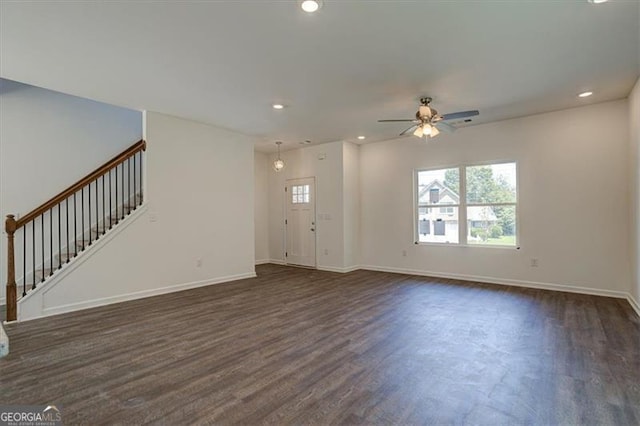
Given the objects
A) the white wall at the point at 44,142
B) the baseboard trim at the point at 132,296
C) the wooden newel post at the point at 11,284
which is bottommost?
the baseboard trim at the point at 132,296

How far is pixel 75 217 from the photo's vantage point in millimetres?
5078

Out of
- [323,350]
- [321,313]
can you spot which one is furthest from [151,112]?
[323,350]

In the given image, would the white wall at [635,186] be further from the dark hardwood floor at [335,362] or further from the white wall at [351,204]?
the white wall at [351,204]

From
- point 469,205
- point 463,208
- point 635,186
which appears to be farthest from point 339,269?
point 635,186

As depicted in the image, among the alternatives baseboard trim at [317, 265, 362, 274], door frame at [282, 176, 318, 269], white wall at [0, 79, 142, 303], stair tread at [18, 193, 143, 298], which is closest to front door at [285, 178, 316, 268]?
A: door frame at [282, 176, 318, 269]

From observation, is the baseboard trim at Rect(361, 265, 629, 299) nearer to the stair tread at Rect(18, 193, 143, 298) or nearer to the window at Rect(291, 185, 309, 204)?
the window at Rect(291, 185, 309, 204)

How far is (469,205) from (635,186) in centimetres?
233

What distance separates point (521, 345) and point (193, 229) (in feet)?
16.6

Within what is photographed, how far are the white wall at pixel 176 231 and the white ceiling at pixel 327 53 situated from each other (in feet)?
2.78

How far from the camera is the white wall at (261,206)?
8.64 metres

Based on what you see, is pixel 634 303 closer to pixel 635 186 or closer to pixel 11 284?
pixel 635 186

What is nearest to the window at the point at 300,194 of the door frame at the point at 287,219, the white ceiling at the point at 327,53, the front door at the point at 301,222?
the front door at the point at 301,222

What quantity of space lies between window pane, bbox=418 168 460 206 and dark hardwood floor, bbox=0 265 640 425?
7.90 feet

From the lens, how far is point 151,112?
5.19 metres
